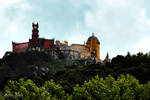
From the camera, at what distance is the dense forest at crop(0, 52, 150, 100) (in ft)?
188

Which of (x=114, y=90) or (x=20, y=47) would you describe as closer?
(x=114, y=90)

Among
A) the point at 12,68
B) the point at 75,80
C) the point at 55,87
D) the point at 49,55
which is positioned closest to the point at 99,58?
the point at 49,55

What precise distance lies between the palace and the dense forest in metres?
6.88

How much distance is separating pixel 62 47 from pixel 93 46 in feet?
59.0

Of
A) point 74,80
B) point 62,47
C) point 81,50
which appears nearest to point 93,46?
point 81,50

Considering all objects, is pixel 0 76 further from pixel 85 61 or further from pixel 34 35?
pixel 85 61

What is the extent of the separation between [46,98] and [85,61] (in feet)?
372

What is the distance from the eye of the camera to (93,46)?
18775 cm

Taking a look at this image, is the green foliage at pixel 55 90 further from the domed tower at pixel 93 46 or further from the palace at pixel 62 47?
the domed tower at pixel 93 46

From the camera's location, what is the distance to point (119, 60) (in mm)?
126125

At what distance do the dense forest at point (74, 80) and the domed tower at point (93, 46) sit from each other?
13905 millimetres

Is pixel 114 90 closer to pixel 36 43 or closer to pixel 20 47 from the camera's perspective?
pixel 36 43

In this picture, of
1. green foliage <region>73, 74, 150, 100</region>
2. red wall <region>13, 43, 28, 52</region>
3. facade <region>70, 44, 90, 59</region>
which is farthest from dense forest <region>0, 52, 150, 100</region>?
red wall <region>13, 43, 28, 52</region>

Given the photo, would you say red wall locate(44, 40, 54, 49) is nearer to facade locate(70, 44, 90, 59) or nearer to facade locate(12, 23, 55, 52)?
facade locate(12, 23, 55, 52)
